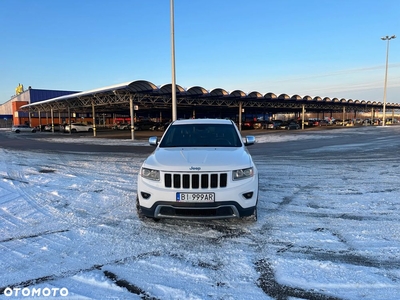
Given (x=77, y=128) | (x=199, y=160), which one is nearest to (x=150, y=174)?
(x=199, y=160)

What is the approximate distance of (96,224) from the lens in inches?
182

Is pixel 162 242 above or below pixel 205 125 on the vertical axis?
below

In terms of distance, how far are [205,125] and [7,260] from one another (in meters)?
4.06

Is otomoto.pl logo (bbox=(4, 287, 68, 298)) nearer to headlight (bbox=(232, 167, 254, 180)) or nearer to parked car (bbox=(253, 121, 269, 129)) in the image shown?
headlight (bbox=(232, 167, 254, 180))

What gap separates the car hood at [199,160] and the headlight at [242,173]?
6cm

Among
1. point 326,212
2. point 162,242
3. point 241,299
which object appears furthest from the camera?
point 326,212

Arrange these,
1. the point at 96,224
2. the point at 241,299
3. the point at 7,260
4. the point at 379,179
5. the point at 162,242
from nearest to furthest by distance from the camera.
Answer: the point at 241,299 → the point at 7,260 → the point at 162,242 → the point at 96,224 → the point at 379,179

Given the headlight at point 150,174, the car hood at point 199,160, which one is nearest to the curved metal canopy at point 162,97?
the car hood at point 199,160

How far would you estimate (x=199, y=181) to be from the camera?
12.8 ft

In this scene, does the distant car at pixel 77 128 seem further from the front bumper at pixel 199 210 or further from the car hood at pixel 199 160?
the front bumper at pixel 199 210

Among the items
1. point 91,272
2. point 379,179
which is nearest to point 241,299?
point 91,272

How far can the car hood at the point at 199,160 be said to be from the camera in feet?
13.0

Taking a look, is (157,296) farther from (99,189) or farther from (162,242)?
(99,189)

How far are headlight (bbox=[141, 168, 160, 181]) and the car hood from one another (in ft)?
0.22
